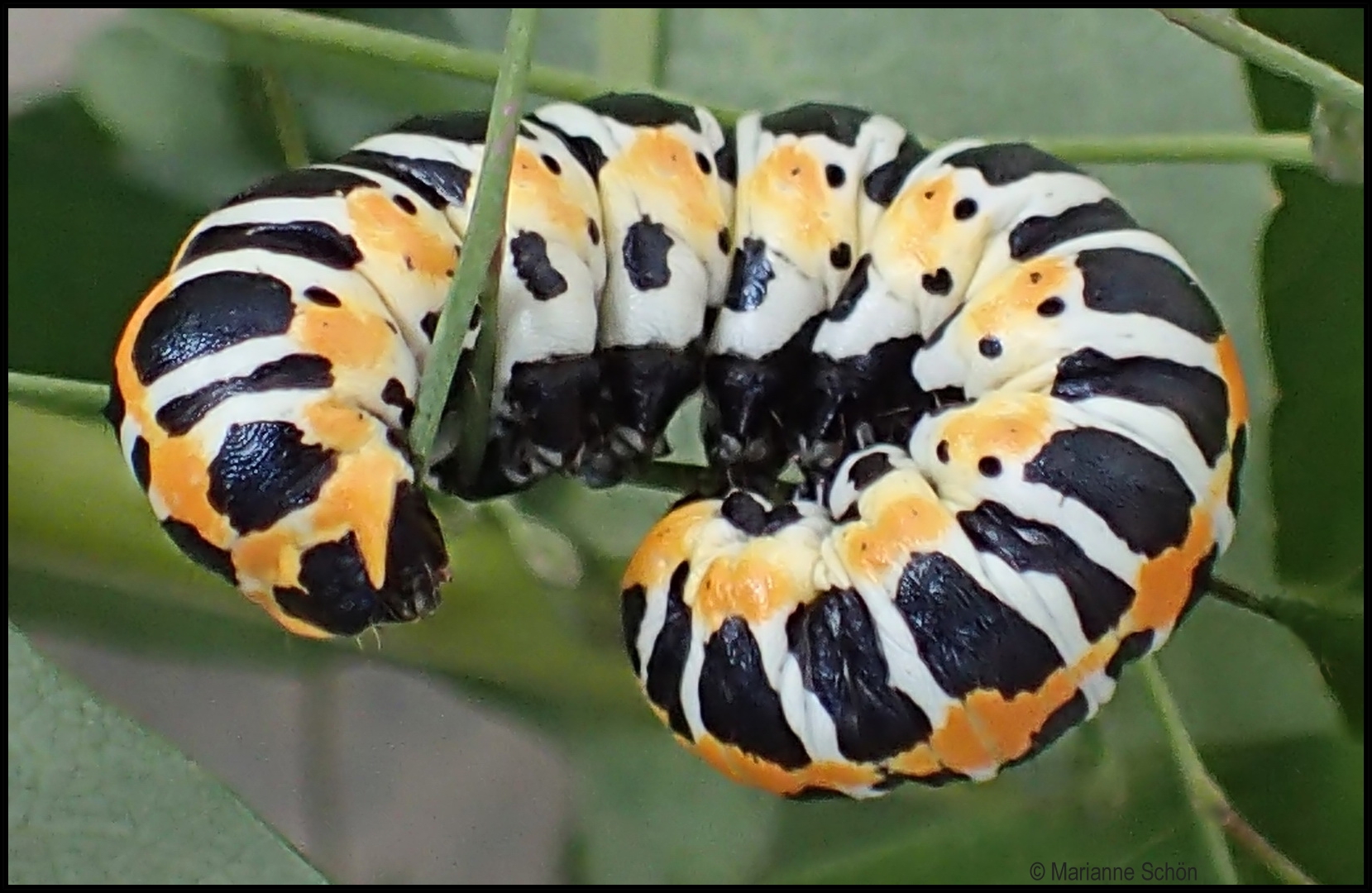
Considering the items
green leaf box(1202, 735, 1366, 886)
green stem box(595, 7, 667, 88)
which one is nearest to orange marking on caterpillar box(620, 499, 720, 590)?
green leaf box(1202, 735, 1366, 886)

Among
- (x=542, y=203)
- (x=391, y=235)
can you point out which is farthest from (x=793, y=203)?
(x=391, y=235)

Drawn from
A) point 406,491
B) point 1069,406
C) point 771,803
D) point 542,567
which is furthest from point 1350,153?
point 771,803

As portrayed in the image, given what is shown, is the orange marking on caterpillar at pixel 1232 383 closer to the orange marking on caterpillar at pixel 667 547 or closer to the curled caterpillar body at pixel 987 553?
the curled caterpillar body at pixel 987 553

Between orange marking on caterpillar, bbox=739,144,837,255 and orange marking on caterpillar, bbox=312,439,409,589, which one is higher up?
orange marking on caterpillar, bbox=739,144,837,255

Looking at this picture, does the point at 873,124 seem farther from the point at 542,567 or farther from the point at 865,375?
the point at 542,567

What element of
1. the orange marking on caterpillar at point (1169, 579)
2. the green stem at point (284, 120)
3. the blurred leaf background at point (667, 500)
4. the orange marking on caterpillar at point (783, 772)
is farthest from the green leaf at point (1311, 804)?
the green stem at point (284, 120)

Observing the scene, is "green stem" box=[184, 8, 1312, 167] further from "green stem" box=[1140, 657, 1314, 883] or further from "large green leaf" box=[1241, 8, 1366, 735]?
"green stem" box=[1140, 657, 1314, 883]

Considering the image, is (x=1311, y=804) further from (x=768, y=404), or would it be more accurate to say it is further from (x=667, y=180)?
(x=667, y=180)
